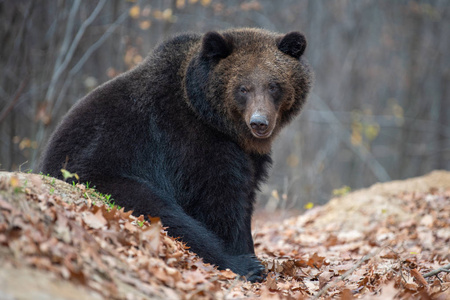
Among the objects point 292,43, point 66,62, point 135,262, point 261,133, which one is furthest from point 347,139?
point 135,262

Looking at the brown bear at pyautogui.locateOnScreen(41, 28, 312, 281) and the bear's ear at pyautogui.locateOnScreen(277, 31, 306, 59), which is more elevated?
the bear's ear at pyautogui.locateOnScreen(277, 31, 306, 59)

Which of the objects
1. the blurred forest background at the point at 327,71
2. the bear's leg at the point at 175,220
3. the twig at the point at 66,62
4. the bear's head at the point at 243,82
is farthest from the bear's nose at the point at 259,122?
the blurred forest background at the point at 327,71

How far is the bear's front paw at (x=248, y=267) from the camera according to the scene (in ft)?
16.9

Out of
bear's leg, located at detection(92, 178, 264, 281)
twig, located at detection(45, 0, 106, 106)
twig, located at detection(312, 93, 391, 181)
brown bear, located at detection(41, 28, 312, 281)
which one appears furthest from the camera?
twig, located at detection(312, 93, 391, 181)

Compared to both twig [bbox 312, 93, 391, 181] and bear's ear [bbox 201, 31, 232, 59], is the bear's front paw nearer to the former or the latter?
bear's ear [bbox 201, 31, 232, 59]

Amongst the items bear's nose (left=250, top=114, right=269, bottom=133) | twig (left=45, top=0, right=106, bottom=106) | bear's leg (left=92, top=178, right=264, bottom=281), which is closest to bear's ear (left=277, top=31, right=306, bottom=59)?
bear's nose (left=250, top=114, right=269, bottom=133)

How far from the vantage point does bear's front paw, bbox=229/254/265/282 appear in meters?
5.14

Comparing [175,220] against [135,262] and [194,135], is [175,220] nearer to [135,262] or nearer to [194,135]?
[194,135]

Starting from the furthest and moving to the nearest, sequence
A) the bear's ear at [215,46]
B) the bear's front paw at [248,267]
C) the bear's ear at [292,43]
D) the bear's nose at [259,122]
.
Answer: the bear's ear at [292,43]
the bear's ear at [215,46]
the bear's nose at [259,122]
the bear's front paw at [248,267]

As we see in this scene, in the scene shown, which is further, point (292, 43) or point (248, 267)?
point (292, 43)

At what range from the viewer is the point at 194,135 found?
18.0 feet

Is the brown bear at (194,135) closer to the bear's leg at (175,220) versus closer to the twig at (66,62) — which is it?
the bear's leg at (175,220)

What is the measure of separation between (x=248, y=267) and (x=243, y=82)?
219 cm

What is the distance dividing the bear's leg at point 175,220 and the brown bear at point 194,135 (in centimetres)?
1
